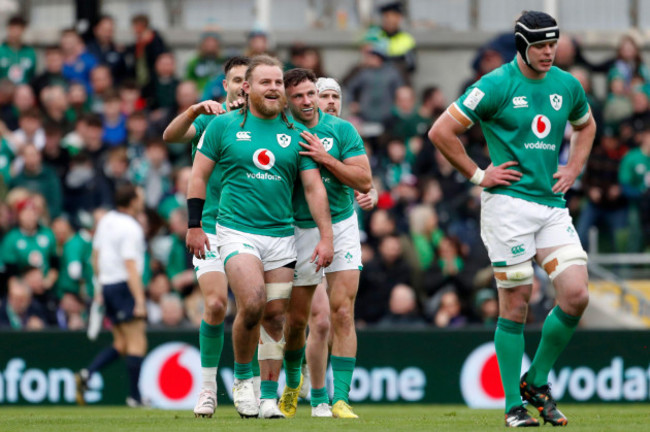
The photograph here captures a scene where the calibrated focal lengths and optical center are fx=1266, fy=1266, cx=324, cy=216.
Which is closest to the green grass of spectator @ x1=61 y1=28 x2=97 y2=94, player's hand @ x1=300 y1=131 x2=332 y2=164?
player's hand @ x1=300 y1=131 x2=332 y2=164

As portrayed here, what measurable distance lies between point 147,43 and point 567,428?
12459 millimetres

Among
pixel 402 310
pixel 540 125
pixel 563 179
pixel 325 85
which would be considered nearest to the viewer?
pixel 540 125

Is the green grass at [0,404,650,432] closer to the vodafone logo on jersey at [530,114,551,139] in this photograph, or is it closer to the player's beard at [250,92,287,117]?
the vodafone logo on jersey at [530,114,551,139]

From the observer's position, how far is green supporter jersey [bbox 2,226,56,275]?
16.8 m

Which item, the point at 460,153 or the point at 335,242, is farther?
the point at 335,242

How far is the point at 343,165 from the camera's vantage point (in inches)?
389

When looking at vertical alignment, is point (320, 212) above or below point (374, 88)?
below

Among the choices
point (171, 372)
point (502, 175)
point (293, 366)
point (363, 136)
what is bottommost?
point (171, 372)

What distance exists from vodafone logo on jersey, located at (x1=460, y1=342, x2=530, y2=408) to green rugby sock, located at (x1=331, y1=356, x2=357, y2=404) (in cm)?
577

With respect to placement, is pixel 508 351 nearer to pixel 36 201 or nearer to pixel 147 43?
pixel 36 201

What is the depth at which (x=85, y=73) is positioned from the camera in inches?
764

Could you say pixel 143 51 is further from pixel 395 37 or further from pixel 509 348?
pixel 509 348

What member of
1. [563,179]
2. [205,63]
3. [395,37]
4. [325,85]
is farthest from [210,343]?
[395,37]

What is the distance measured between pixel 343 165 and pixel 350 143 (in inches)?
Answer: 11.3
